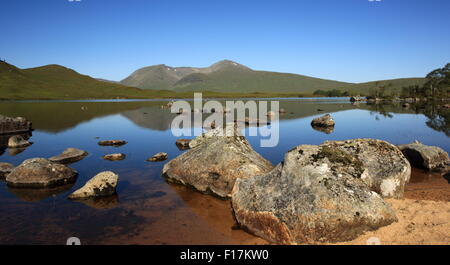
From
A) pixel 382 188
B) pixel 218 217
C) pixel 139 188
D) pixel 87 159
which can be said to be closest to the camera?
pixel 218 217

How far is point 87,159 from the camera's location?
20031 millimetres

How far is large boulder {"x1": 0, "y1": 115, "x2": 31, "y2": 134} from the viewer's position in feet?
112

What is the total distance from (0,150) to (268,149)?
2313cm

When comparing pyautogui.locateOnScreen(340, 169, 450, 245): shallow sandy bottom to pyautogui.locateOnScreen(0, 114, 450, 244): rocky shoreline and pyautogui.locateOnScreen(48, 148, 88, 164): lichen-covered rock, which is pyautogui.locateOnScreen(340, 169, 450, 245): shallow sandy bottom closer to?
pyautogui.locateOnScreen(0, 114, 450, 244): rocky shoreline

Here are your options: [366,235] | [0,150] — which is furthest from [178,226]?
[0,150]

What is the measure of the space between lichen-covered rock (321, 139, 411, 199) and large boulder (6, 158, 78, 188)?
43.2 feet

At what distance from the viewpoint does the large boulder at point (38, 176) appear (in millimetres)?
13852

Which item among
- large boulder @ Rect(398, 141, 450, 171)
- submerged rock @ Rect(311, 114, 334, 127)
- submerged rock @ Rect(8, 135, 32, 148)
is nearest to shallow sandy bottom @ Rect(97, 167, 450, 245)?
large boulder @ Rect(398, 141, 450, 171)

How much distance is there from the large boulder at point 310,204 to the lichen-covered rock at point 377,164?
423 mm

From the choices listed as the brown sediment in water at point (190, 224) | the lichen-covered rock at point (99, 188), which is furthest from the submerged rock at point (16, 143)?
the brown sediment in water at point (190, 224)

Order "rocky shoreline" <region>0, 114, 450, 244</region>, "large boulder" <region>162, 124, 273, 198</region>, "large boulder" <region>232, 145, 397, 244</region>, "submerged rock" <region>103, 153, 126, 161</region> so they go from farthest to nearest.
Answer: "submerged rock" <region>103, 153, 126, 161</region> → "large boulder" <region>162, 124, 273, 198</region> → "rocky shoreline" <region>0, 114, 450, 244</region> → "large boulder" <region>232, 145, 397, 244</region>

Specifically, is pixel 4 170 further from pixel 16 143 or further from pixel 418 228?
pixel 418 228

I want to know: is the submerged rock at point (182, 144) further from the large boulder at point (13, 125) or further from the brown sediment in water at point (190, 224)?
the large boulder at point (13, 125)
